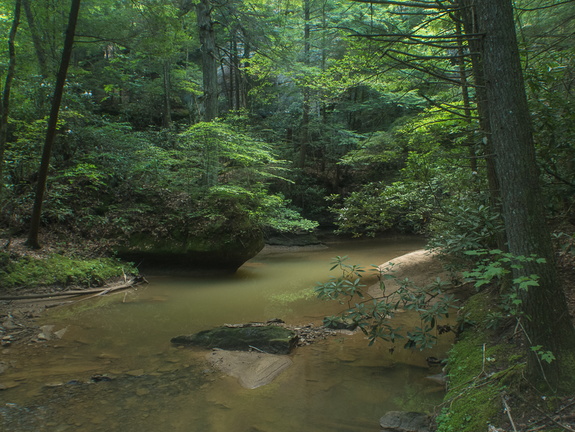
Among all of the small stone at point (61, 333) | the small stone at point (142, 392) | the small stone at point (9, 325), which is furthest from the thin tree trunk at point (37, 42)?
the small stone at point (142, 392)

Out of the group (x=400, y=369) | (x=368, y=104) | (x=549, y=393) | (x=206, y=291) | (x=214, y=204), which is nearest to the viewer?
(x=549, y=393)

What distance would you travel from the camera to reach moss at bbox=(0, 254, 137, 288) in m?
8.03

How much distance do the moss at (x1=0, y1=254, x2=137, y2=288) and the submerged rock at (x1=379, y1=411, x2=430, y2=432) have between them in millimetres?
8048

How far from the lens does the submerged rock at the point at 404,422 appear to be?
342cm

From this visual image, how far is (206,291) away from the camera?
9.47 meters

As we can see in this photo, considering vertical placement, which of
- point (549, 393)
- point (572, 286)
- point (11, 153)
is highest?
point (11, 153)

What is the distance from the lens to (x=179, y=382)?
4520 mm

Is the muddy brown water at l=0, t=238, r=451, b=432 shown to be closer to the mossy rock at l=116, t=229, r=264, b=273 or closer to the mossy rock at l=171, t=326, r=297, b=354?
the mossy rock at l=171, t=326, r=297, b=354

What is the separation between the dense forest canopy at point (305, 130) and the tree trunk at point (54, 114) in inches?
3.9

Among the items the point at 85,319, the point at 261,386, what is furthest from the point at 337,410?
the point at 85,319

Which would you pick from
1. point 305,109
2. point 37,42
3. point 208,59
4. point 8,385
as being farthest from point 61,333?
point 305,109

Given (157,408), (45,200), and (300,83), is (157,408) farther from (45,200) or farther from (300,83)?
(300,83)

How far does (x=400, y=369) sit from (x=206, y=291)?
5861 mm

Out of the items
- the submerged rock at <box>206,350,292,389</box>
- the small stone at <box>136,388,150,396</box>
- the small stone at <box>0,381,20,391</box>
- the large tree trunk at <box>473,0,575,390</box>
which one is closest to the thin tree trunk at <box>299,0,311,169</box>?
the submerged rock at <box>206,350,292,389</box>
